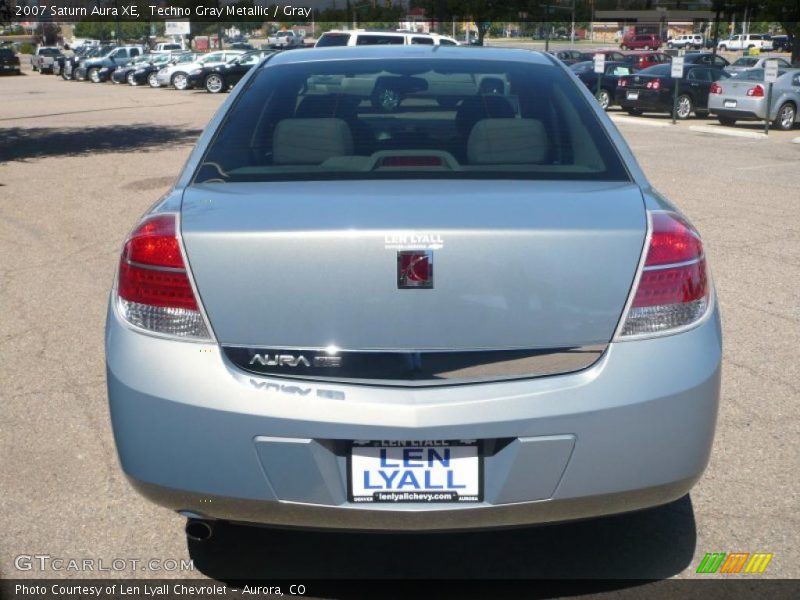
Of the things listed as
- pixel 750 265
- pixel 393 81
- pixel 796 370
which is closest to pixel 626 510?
pixel 393 81

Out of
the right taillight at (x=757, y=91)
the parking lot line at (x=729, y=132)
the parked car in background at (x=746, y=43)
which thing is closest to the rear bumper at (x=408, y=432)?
the parking lot line at (x=729, y=132)

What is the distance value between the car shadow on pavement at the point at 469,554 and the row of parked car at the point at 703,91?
17.9 metres

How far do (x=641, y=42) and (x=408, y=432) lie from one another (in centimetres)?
7906

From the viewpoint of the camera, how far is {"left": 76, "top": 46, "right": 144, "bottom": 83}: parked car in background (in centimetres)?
4681

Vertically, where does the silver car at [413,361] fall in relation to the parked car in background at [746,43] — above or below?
above

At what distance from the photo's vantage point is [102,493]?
3.97 metres

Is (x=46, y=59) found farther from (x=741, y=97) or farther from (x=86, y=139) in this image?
(x=741, y=97)

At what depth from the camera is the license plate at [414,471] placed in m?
2.74

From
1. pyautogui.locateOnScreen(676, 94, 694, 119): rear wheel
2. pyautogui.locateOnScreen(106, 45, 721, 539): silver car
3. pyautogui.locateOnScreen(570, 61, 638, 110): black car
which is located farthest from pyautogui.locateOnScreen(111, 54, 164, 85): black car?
pyautogui.locateOnScreen(106, 45, 721, 539): silver car

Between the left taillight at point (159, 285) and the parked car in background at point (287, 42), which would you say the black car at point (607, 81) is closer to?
the left taillight at point (159, 285)

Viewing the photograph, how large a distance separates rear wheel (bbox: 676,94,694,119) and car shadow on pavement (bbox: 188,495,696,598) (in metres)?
22.1

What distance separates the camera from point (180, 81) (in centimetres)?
3872

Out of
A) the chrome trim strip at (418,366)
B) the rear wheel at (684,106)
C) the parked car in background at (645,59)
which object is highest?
the chrome trim strip at (418,366)

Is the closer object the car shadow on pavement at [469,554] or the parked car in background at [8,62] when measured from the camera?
the car shadow on pavement at [469,554]
